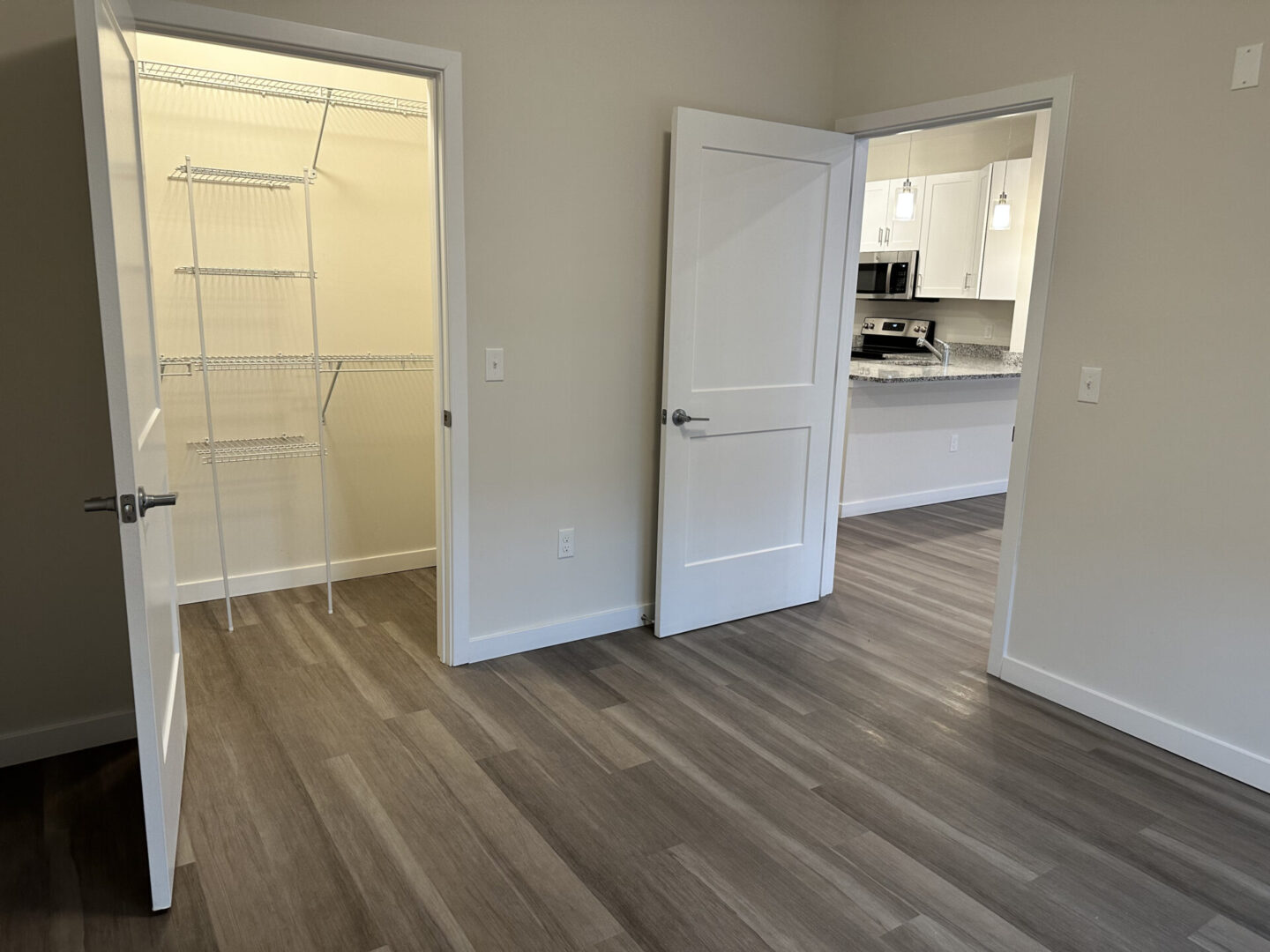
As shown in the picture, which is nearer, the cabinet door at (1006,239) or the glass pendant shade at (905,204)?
the glass pendant shade at (905,204)

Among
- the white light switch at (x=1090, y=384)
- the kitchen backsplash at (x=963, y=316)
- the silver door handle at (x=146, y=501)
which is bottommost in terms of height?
the silver door handle at (x=146, y=501)

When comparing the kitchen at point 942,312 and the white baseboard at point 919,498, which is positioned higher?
the kitchen at point 942,312

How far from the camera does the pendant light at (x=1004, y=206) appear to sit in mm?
6061

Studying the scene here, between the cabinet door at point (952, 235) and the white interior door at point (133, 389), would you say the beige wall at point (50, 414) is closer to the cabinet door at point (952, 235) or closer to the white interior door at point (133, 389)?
the white interior door at point (133, 389)

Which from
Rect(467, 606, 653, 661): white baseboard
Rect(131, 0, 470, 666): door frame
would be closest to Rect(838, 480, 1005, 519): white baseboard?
Rect(467, 606, 653, 661): white baseboard

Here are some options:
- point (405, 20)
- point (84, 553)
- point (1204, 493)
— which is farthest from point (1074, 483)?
point (84, 553)

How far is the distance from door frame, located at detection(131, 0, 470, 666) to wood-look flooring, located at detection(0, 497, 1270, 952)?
35 centimetres

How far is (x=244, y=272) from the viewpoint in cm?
351

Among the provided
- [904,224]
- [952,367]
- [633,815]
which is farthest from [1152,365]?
[904,224]

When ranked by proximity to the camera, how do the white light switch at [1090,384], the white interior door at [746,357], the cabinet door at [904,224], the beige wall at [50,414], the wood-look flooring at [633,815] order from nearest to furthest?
the wood-look flooring at [633,815]
the beige wall at [50,414]
the white light switch at [1090,384]
the white interior door at [746,357]
the cabinet door at [904,224]

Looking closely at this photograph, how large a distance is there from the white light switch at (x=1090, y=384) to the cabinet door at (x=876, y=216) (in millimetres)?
4704

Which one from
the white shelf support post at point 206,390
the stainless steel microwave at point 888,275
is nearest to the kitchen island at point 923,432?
the stainless steel microwave at point 888,275

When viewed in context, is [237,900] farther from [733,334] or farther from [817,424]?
[817,424]

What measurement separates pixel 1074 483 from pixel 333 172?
3189 mm
